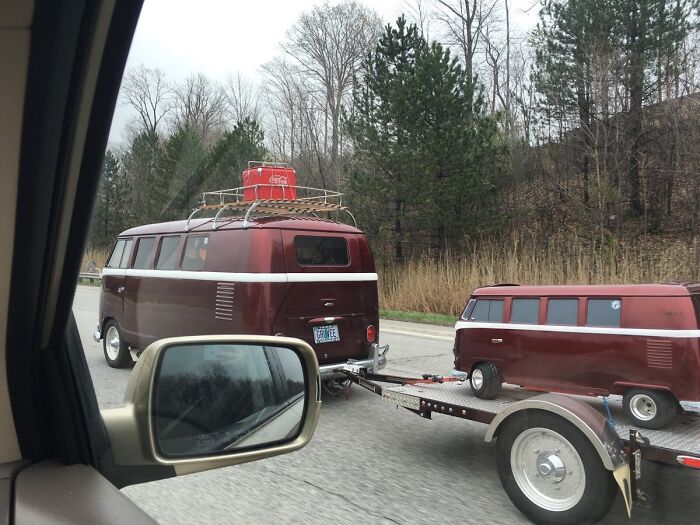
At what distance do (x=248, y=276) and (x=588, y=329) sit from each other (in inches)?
136

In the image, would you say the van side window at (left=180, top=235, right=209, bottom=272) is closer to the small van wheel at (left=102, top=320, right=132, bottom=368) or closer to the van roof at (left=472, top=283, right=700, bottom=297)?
the small van wheel at (left=102, top=320, right=132, bottom=368)

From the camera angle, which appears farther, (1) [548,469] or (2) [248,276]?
(2) [248,276]

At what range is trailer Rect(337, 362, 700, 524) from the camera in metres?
3.35

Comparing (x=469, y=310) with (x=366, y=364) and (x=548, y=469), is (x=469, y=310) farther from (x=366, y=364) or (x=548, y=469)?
(x=548, y=469)

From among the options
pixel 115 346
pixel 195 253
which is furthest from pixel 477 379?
pixel 115 346

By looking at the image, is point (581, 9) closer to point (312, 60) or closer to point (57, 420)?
point (312, 60)

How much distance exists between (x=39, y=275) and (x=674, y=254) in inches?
684

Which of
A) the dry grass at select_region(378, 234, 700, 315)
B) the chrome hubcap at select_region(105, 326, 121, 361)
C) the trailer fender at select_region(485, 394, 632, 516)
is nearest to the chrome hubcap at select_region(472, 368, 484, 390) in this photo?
the trailer fender at select_region(485, 394, 632, 516)

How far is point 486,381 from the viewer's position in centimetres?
500

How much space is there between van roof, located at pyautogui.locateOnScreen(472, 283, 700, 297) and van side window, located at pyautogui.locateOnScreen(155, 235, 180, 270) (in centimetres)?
365

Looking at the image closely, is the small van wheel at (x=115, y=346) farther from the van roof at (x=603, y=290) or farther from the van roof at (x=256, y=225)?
the van roof at (x=603, y=290)

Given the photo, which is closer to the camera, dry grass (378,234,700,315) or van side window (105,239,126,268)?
van side window (105,239,126,268)

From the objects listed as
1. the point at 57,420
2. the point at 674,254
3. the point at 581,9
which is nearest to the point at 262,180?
the point at 57,420

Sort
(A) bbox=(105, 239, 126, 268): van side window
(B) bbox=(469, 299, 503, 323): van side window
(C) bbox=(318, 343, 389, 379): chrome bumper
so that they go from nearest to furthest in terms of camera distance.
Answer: (A) bbox=(105, 239, 126, 268): van side window → (B) bbox=(469, 299, 503, 323): van side window → (C) bbox=(318, 343, 389, 379): chrome bumper
